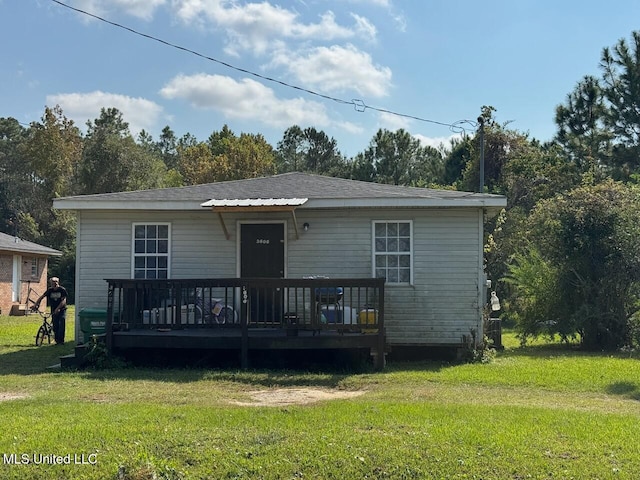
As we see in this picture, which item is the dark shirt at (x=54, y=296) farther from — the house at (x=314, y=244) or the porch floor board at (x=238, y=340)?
the porch floor board at (x=238, y=340)

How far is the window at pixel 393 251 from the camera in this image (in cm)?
1169

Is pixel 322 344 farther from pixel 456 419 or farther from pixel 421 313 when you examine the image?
pixel 456 419

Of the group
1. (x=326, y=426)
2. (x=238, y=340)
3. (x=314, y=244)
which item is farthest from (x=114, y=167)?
(x=326, y=426)

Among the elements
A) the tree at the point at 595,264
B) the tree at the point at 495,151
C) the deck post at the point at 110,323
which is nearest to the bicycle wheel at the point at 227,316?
the deck post at the point at 110,323

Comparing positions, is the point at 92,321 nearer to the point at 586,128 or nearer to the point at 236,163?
the point at 586,128

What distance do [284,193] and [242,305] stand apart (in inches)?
116

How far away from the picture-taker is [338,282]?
33.2 feet

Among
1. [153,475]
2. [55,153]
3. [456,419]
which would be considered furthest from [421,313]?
[55,153]

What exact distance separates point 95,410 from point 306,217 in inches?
233

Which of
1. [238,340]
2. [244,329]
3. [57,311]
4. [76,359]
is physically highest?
[57,311]

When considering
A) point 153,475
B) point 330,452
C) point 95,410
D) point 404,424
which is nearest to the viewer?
point 153,475

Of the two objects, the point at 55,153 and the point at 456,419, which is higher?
the point at 55,153

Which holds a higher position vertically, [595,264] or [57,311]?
[595,264]

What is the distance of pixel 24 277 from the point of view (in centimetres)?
2584
